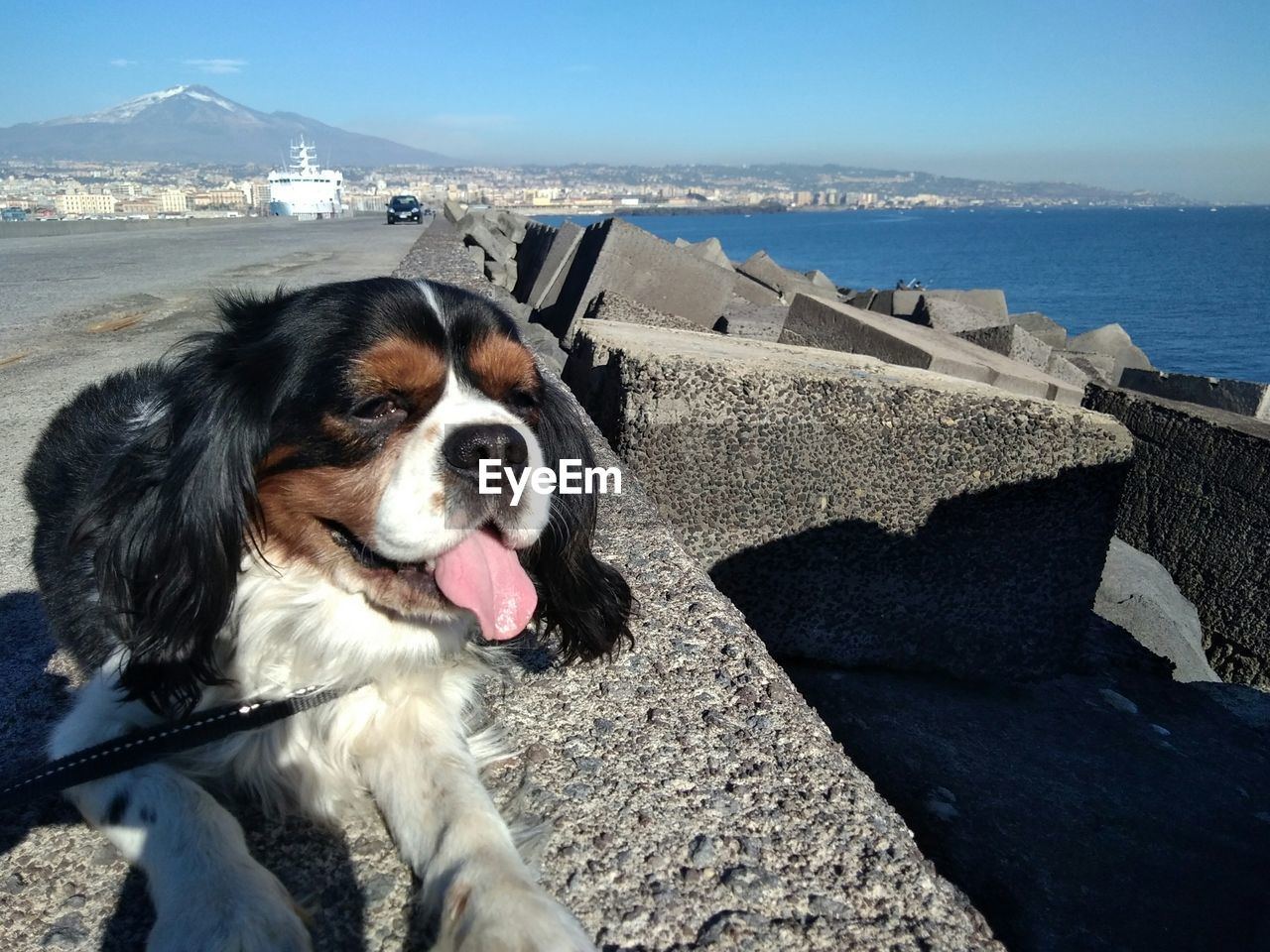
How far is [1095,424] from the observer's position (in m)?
3.42

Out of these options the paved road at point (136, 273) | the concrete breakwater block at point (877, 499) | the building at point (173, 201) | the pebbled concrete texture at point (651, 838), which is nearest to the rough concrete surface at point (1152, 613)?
the concrete breakwater block at point (877, 499)

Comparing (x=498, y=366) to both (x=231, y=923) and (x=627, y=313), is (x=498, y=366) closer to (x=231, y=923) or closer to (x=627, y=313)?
(x=231, y=923)

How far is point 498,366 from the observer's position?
230cm

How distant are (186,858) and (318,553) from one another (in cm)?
69

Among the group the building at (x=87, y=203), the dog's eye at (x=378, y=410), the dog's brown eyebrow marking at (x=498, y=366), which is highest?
the dog's brown eyebrow marking at (x=498, y=366)

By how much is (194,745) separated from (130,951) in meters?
0.50

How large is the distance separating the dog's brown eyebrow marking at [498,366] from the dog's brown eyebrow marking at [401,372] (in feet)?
0.38

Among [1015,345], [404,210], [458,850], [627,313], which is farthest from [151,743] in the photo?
[404,210]

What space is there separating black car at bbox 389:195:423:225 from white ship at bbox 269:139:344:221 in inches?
1054

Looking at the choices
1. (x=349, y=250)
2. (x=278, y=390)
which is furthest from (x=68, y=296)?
(x=278, y=390)

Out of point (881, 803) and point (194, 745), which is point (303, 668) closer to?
point (194, 745)

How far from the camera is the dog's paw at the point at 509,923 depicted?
4.67 ft

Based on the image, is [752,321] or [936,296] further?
[936,296]

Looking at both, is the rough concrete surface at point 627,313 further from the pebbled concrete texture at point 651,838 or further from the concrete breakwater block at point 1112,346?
the concrete breakwater block at point 1112,346
